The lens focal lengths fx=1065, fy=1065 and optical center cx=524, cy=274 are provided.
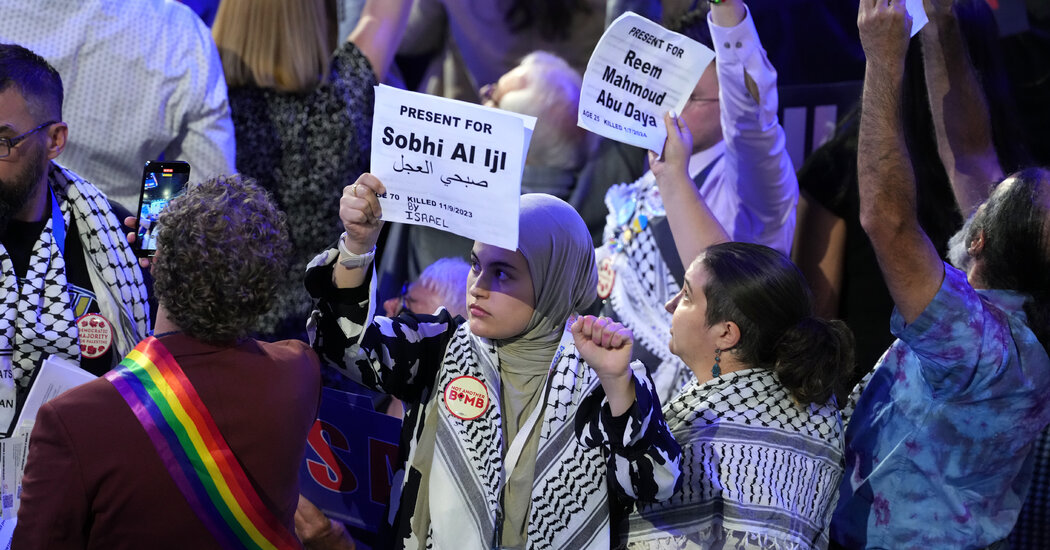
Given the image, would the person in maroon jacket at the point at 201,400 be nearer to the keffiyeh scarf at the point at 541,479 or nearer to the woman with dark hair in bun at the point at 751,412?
the keffiyeh scarf at the point at 541,479

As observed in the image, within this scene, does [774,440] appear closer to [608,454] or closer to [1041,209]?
[608,454]

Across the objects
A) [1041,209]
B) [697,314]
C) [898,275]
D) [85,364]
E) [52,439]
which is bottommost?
[85,364]

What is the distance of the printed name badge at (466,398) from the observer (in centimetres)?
248

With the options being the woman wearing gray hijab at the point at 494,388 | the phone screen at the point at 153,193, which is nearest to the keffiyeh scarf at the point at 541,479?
the woman wearing gray hijab at the point at 494,388

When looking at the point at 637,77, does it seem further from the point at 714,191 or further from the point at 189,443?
the point at 189,443

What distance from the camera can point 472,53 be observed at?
5.19m

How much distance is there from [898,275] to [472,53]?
314 centimetres

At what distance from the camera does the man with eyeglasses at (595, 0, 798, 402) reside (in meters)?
3.27

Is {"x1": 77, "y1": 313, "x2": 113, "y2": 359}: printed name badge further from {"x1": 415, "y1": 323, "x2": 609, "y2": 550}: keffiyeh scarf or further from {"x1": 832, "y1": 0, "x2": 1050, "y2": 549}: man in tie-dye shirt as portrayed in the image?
{"x1": 832, "y1": 0, "x2": 1050, "y2": 549}: man in tie-dye shirt

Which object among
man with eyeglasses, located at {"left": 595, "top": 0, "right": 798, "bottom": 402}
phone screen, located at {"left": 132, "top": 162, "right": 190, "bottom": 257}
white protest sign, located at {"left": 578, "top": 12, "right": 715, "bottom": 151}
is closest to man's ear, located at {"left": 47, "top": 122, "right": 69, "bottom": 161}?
phone screen, located at {"left": 132, "top": 162, "right": 190, "bottom": 257}

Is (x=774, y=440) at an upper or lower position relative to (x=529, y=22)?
lower

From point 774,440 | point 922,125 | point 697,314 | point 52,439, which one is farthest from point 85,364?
point 922,125

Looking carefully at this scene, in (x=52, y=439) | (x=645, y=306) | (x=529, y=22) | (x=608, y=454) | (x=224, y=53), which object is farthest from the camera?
(x=529, y=22)

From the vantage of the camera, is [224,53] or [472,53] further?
[472,53]
